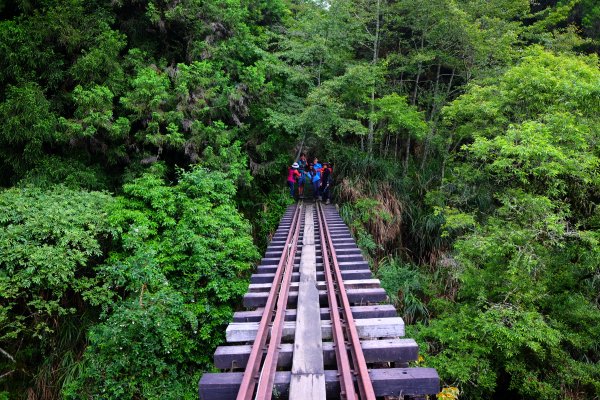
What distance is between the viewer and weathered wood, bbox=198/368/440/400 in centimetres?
293

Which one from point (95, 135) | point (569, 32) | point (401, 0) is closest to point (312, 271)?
point (95, 135)

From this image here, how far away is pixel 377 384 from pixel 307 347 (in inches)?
32.4

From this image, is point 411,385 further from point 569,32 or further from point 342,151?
point 569,32

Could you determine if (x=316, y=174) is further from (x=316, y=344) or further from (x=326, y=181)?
(x=316, y=344)

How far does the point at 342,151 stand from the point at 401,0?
6.87m

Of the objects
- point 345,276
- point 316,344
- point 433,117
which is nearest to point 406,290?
point 345,276

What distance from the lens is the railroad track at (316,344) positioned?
2.93 meters

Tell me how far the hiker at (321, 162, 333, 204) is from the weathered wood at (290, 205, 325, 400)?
7911 millimetres

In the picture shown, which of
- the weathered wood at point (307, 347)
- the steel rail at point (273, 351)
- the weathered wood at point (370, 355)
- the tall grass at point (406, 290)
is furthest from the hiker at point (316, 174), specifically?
the weathered wood at point (370, 355)

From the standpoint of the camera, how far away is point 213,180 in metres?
8.06

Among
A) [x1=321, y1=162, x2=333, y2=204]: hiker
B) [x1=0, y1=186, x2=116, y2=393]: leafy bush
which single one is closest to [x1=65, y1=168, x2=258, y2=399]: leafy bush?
[x1=0, y1=186, x2=116, y2=393]: leafy bush

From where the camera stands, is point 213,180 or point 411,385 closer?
point 411,385

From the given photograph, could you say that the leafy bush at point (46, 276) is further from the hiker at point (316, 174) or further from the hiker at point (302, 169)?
the hiker at point (302, 169)

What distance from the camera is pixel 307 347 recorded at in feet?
11.5
